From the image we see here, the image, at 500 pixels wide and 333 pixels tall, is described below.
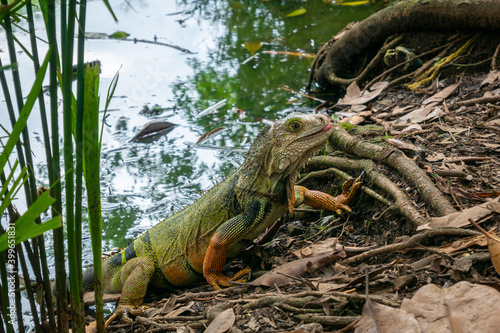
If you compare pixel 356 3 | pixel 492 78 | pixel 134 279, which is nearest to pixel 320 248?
pixel 134 279

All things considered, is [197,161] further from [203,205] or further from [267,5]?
[267,5]

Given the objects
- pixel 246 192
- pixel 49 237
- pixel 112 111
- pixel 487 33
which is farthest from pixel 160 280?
pixel 487 33

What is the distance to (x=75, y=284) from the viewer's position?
7.59ft

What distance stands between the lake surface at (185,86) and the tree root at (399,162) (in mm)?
1465

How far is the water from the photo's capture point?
560 centimetres

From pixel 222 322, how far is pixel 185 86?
5.69 metres

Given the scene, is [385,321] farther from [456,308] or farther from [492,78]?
[492,78]

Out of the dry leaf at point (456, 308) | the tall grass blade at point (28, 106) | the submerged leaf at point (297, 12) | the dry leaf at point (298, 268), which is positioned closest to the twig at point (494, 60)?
the dry leaf at point (298, 268)

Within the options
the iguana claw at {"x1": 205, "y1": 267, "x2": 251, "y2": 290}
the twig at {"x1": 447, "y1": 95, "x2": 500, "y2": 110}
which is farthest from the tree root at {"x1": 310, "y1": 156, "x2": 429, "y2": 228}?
the twig at {"x1": 447, "y1": 95, "x2": 500, "y2": 110}

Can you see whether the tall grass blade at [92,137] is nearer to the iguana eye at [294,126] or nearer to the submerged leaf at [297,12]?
the iguana eye at [294,126]

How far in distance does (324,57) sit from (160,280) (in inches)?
181

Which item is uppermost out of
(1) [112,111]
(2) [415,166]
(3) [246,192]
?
(2) [415,166]

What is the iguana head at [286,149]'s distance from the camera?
137 inches

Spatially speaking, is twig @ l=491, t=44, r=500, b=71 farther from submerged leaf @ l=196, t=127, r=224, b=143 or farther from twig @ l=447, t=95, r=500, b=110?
submerged leaf @ l=196, t=127, r=224, b=143
